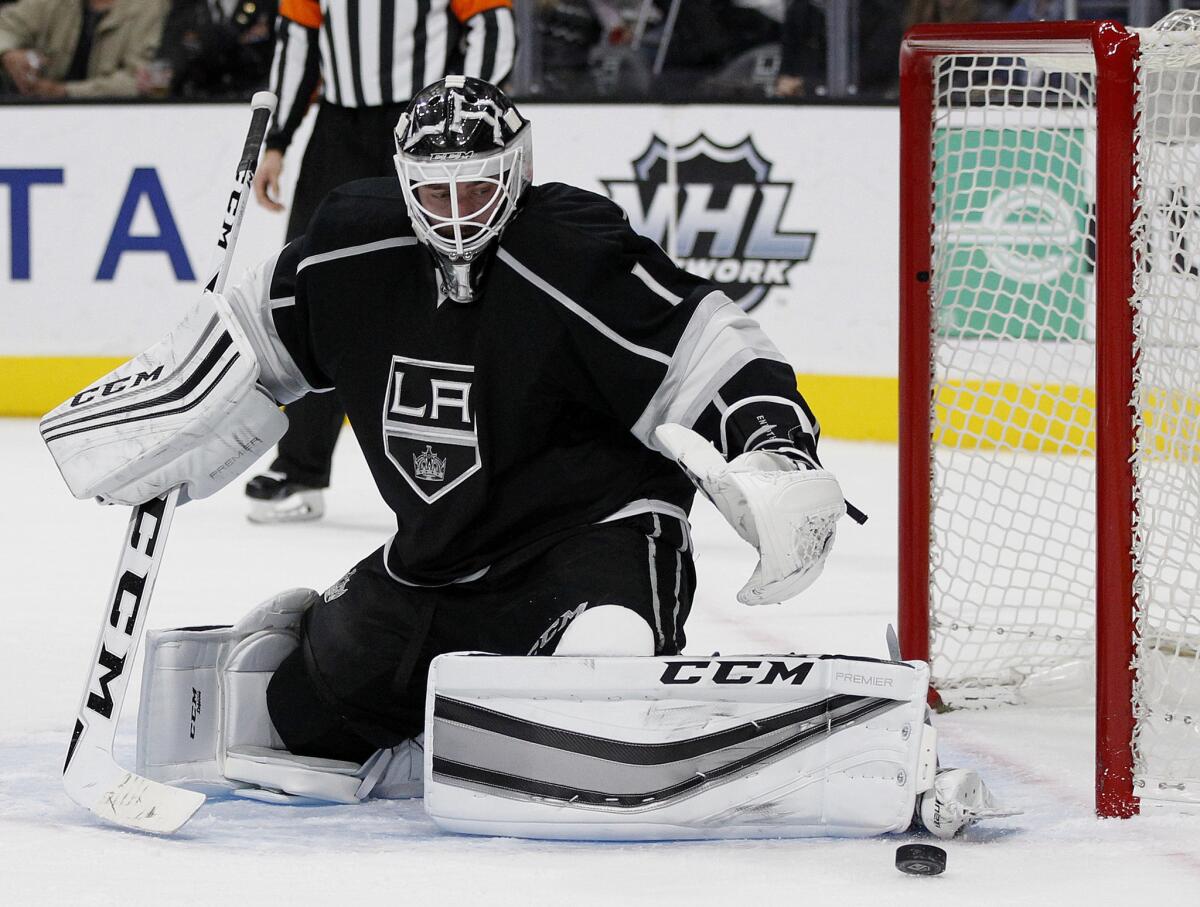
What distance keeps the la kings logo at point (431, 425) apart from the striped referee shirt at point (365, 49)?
205 centimetres

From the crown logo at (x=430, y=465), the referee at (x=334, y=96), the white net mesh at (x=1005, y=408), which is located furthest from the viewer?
the referee at (x=334, y=96)

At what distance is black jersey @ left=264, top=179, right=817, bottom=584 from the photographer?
6.63 feet

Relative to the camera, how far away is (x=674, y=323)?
2.03m

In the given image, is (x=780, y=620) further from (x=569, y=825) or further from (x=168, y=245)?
(x=168, y=245)

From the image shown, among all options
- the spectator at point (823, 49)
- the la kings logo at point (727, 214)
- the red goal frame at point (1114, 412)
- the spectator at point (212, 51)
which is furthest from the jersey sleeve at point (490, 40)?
the red goal frame at point (1114, 412)

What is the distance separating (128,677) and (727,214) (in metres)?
3.17

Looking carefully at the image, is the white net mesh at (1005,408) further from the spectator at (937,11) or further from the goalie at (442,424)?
the goalie at (442,424)

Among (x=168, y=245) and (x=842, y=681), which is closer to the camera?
(x=842, y=681)

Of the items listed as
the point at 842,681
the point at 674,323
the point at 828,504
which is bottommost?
the point at 842,681

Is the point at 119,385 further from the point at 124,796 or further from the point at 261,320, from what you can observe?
the point at 124,796

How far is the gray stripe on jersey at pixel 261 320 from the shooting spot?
7.15 feet

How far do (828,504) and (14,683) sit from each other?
4.51 feet

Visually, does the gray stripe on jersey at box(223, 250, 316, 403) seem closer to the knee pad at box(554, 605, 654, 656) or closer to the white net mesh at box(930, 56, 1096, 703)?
the knee pad at box(554, 605, 654, 656)

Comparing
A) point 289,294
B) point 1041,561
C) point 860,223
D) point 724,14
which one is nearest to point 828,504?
point 289,294
